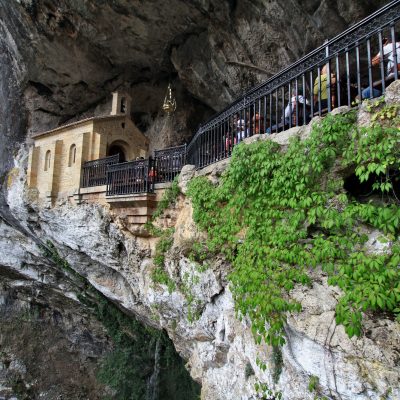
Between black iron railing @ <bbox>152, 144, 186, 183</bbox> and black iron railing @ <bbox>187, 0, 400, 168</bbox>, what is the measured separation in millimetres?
255

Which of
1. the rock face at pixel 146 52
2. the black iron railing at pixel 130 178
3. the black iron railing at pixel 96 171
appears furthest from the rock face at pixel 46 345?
the black iron railing at pixel 130 178

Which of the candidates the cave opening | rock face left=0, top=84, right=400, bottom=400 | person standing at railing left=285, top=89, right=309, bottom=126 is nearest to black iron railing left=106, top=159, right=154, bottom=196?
rock face left=0, top=84, right=400, bottom=400

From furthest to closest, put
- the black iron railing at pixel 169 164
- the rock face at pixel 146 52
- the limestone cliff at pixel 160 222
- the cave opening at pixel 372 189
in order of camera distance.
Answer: the rock face at pixel 146 52 → the black iron railing at pixel 169 164 → the limestone cliff at pixel 160 222 → the cave opening at pixel 372 189

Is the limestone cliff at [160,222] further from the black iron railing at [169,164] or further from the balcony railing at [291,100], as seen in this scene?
the black iron railing at [169,164]

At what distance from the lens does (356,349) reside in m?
2.96

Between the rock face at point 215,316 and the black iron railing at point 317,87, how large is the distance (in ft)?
1.80

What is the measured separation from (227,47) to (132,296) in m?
9.41

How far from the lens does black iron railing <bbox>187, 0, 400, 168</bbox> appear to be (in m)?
3.50

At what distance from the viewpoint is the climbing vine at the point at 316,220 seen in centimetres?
285

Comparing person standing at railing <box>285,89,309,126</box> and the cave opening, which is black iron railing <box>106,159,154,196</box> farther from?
the cave opening

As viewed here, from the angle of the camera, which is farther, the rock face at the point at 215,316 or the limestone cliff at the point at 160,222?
the limestone cliff at the point at 160,222

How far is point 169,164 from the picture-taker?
812 centimetres

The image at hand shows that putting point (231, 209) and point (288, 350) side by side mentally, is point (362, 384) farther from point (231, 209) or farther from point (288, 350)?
point (231, 209)

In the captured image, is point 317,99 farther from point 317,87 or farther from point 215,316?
point 215,316
